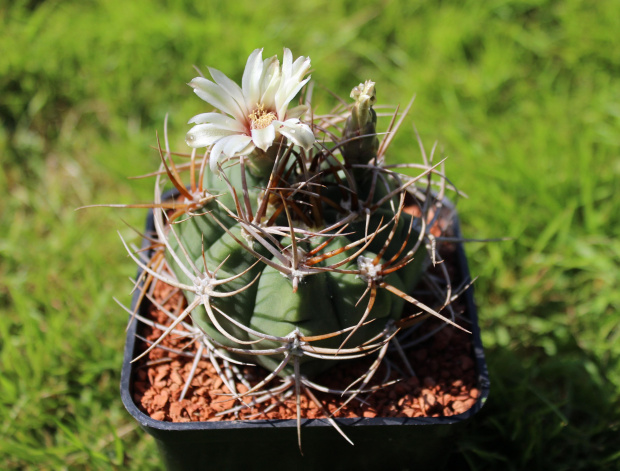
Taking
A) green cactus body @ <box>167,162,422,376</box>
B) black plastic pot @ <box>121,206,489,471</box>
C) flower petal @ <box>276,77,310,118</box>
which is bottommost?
black plastic pot @ <box>121,206,489,471</box>

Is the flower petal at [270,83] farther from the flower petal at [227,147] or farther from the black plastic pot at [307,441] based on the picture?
the black plastic pot at [307,441]

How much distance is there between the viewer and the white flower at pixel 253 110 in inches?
47.3

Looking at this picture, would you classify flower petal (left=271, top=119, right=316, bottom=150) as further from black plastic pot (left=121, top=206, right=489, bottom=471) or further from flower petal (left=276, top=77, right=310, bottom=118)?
black plastic pot (left=121, top=206, right=489, bottom=471)

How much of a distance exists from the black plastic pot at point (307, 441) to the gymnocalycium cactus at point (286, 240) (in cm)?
10

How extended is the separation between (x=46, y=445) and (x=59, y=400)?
5.5 inches

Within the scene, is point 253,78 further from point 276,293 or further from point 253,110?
point 276,293

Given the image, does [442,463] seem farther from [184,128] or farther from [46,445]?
[184,128]

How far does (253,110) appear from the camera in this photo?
133cm

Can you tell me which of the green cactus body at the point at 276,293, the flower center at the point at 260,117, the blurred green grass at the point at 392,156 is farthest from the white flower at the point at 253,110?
the blurred green grass at the point at 392,156

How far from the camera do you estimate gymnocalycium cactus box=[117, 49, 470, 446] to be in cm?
129

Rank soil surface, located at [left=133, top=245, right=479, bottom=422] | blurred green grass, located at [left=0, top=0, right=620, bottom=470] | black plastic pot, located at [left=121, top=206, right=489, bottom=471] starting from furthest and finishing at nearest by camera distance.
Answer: blurred green grass, located at [left=0, top=0, right=620, bottom=470], soil surface, located at [left=133, top=245, right=479, bottom=422], black plastic pot, located at [left=121, top=206, right=489, bottom=471]

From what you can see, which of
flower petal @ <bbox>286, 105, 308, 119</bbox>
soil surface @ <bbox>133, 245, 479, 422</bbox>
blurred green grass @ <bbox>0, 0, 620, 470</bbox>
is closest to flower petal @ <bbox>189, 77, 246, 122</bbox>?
flower petal @ <bbox>286, 105, 308, 119</bbox>

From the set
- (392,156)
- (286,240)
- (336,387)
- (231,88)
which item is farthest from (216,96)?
(392,156)

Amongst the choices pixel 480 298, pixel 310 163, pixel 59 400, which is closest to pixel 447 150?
pixel 480 298
